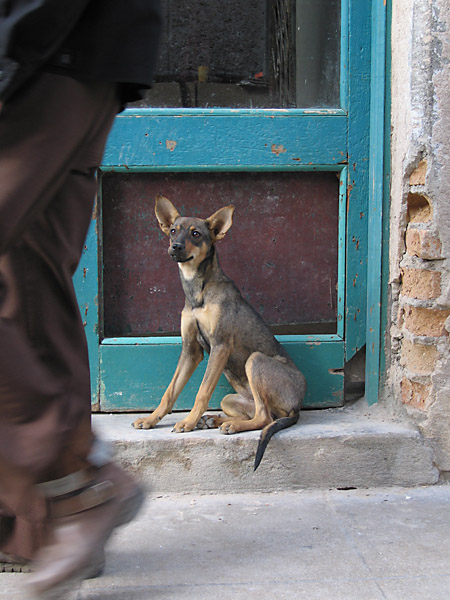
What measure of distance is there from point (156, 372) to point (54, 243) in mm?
1902

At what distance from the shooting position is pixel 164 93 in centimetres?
342

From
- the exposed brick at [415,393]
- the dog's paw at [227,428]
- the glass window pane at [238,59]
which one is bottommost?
the dog's paw at [227,428]

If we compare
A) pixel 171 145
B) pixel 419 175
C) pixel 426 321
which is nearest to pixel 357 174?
pixel 419 175

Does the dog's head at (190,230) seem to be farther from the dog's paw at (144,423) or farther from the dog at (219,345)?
the dog's paw at (144,423)

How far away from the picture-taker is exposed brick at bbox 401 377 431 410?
3121mm

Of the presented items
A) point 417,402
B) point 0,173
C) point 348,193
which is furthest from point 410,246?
point 0,173

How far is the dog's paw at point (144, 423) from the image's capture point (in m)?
3.14

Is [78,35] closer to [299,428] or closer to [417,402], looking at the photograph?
[299,428]

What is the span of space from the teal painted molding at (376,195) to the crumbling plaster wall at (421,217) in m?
0.06

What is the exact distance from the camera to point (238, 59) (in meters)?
3.43

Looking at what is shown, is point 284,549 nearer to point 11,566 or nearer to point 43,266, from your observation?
point 11,566

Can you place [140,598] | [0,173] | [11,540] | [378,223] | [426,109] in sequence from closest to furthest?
[0,173] < [11,540] < [140,598] < [426,109] < [378,223]

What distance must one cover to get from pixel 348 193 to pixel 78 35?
82.6 inches

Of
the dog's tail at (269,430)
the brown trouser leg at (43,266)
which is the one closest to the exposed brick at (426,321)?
the dog's tail at (269,430)
